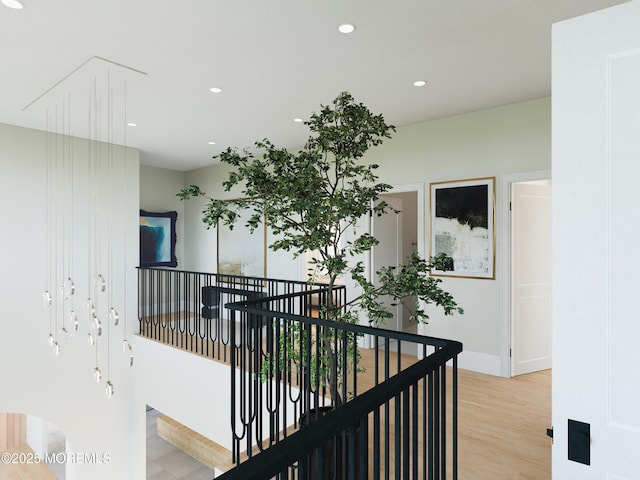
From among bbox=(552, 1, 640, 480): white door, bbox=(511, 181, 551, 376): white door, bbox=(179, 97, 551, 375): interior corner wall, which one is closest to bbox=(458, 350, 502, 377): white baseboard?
bbox=(179, 97, 551, 375): interior corner wall

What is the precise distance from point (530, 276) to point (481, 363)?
112 centimetres

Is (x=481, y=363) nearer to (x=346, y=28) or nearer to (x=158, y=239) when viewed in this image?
(x=346, y=28)

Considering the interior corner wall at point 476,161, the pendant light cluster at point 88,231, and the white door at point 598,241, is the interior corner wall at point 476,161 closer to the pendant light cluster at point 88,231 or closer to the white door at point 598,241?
the white door at point 598,241

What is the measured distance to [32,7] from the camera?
245 cm

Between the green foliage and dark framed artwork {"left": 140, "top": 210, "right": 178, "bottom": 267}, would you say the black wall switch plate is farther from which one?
dark framed artwork {"left": 140, "top": 210, "right": 178, "bottom": 267}

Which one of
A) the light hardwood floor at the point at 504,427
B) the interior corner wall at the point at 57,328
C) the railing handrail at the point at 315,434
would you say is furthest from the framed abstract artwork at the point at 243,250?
the railing handrail at the point at 315,434

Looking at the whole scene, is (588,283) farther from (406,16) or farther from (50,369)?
(50,369)

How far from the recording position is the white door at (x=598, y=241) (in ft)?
3.51

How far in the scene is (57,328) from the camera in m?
5.35

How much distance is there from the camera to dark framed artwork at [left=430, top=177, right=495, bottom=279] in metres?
4.23

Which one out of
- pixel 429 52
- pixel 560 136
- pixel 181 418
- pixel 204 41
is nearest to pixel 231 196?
pixel 181 418

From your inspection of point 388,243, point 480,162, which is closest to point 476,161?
point 480,162

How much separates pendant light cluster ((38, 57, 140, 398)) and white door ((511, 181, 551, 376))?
4.77 meters

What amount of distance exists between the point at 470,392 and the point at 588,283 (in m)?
2.98
